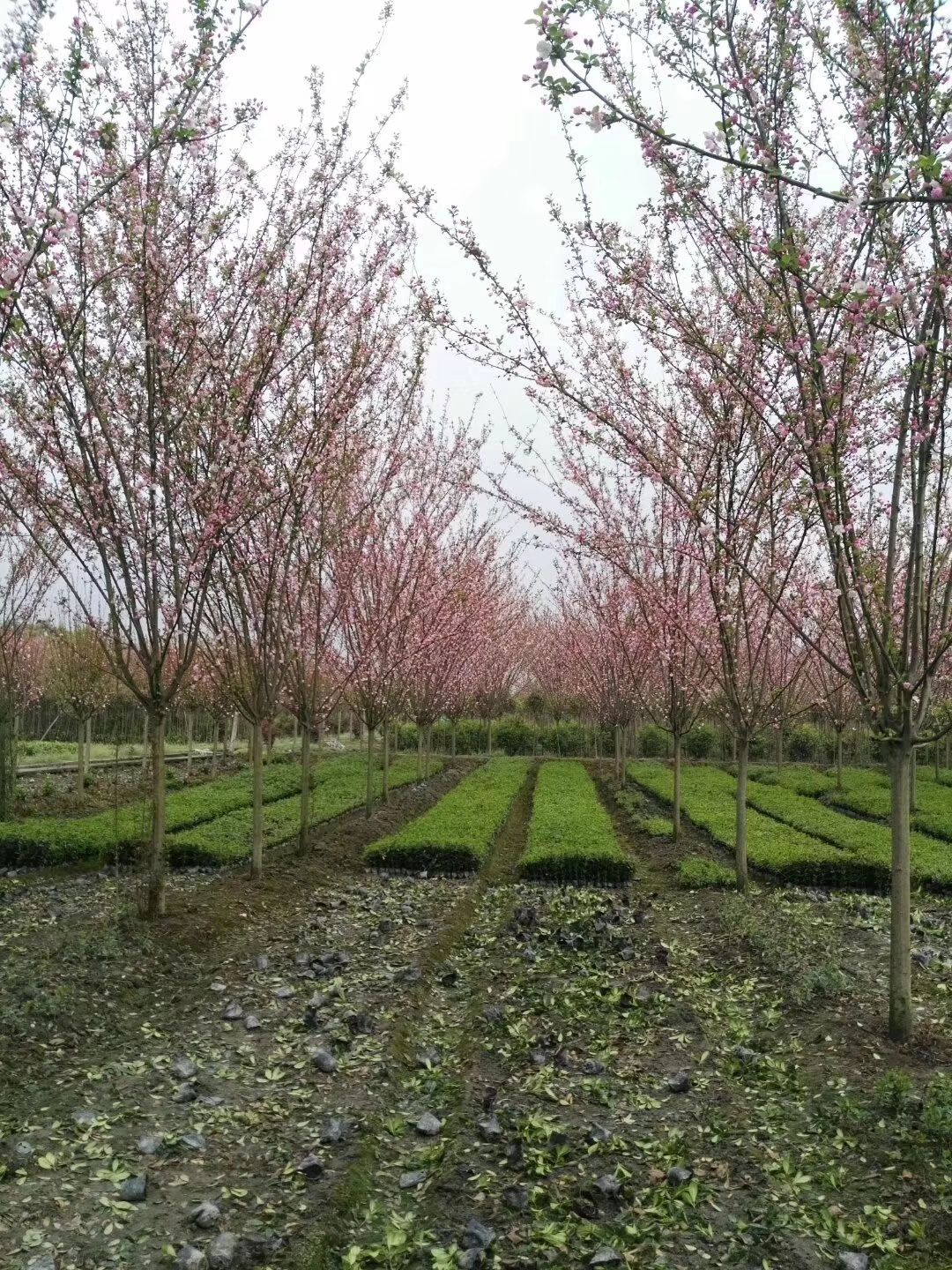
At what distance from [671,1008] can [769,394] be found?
4280 millimetres

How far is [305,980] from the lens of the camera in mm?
6496

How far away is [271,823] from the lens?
13.5 m

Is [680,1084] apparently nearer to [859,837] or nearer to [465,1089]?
[465,1089]

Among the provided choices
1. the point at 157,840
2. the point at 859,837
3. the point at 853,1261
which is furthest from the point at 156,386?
the point at 859,837

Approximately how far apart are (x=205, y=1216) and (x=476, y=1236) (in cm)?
105

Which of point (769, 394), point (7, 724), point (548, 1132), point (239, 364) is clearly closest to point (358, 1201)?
point (548, 1132)

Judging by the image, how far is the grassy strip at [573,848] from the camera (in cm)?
1041

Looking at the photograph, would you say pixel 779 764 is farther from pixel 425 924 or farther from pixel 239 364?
pixel 239 364

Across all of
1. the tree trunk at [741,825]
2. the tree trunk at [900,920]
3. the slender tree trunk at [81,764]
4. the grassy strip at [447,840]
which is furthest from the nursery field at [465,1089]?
the slender tree trunk at [81,764]

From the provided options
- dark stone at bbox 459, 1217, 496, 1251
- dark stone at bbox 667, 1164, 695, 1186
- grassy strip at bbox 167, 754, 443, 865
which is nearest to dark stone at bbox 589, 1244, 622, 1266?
dark stone at bbox 459, 1217, 496, 1251

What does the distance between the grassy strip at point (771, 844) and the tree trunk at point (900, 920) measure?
5.57m

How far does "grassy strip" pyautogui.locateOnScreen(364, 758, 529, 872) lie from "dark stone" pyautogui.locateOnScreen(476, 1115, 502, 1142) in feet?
21.4

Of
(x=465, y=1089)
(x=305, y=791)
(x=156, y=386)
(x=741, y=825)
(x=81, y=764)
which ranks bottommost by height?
(x=465, y=1089)

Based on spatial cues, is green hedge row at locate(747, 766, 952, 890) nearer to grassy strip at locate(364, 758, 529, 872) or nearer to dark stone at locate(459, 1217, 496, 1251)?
grassy strip at locate(364, 758, 529, 872)
